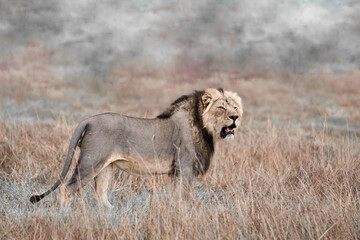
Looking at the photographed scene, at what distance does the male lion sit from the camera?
5102mm

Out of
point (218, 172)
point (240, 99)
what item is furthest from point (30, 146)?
point (240, 99)

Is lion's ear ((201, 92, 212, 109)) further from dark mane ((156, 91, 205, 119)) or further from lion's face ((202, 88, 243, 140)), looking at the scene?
dark mane ((156, 91, 205, 119))

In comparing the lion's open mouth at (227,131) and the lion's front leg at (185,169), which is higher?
the lion's open mouth at (227,131)

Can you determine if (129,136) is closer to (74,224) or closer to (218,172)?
(74,224)

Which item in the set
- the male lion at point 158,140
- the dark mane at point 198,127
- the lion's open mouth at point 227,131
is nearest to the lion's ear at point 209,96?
the male lion at point 158,140

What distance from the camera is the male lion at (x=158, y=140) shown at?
201 inches

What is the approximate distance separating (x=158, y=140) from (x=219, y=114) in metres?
0.93

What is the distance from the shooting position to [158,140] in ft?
18.2

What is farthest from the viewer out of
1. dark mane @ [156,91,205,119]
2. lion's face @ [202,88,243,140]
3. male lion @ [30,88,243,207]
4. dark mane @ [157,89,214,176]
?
dark mane @ [156,91,205,119]

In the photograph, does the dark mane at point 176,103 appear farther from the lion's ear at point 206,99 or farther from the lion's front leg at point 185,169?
the lion's front leg at point 185,169

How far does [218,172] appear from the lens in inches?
301

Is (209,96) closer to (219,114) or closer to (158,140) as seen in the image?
(219,114)

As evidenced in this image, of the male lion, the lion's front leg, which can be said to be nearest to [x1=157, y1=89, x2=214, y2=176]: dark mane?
the male lion

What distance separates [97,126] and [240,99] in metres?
2.19
